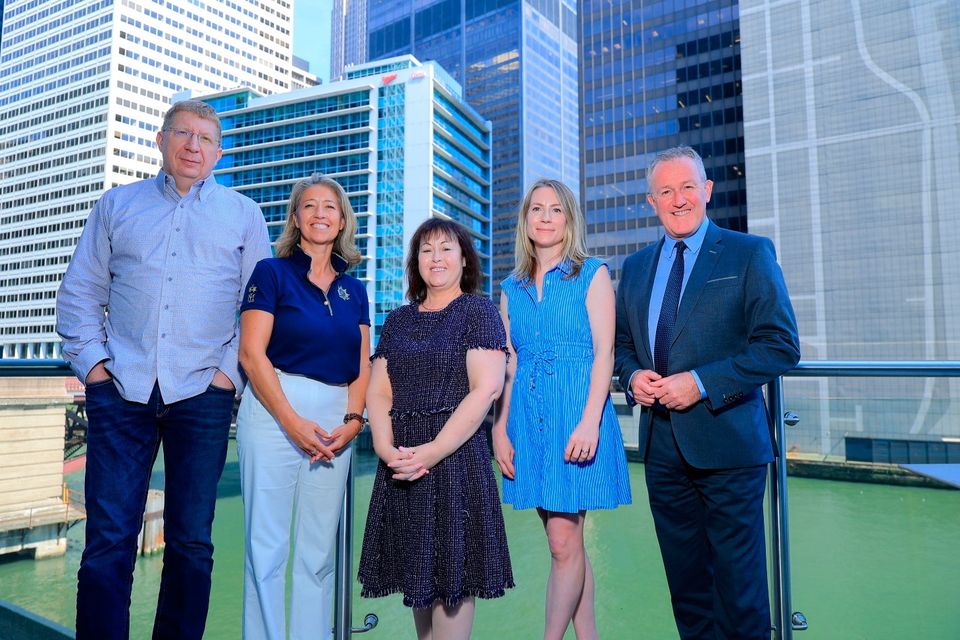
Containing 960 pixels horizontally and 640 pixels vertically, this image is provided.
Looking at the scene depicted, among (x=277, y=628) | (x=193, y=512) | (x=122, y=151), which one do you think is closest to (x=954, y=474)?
(x=277, y=628)

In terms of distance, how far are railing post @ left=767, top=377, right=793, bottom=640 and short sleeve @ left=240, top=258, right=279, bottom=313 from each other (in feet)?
5.31

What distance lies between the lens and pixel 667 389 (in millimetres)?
1655

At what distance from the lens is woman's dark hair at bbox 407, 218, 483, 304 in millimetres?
1893

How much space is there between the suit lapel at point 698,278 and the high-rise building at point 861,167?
151 ft

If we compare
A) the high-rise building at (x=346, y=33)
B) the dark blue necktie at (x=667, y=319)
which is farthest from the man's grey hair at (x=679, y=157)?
the high-rise building at (x=346, y=33)

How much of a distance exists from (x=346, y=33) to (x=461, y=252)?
628 ft

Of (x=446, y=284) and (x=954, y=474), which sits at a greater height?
(x=446, y=284)

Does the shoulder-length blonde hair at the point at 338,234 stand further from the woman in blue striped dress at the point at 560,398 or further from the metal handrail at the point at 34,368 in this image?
the metal handrail at the point at 34,368

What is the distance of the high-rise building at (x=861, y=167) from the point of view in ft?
133

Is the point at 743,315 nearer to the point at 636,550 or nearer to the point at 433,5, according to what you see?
the point at 636,550

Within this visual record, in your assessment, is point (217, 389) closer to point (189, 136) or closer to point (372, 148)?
point (189, 136)

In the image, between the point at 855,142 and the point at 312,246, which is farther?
the point at 855,142

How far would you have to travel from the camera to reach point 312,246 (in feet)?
6.76

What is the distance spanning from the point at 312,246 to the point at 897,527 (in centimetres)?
219
